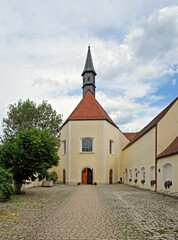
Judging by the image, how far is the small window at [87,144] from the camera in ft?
102

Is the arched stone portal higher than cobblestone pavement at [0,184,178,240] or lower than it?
lower

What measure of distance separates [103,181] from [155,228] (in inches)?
922

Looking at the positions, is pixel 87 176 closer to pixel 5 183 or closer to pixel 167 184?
pixel 167 184

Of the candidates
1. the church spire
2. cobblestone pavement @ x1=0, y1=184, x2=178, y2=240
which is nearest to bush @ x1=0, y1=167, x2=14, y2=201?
cobblestone pavement @ x1=0, y1=184, x2=178, y2=240

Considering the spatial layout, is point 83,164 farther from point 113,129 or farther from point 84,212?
point 84,212

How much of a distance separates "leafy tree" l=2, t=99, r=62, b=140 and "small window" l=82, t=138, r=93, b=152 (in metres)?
6.69

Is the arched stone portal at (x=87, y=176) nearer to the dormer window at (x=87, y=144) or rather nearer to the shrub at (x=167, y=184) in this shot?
the dormer window at (x=87, y=144)

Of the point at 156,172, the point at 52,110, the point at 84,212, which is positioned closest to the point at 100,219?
the point at 84,212

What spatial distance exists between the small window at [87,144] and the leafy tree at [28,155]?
1589 centimetres

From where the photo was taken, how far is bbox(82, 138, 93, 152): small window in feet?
102

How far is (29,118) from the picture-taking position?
24516 millimetres

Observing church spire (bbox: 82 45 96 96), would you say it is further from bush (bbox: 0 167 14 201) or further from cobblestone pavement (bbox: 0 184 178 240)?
cobblestone pavement (bbox: 0 184 178 240)

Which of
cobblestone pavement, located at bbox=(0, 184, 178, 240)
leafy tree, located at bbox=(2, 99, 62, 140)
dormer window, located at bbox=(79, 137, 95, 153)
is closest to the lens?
cobblestone pavement, located at bbox=(0, 184, 178, 240)

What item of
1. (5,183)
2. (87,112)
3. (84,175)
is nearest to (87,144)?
(84,175)
